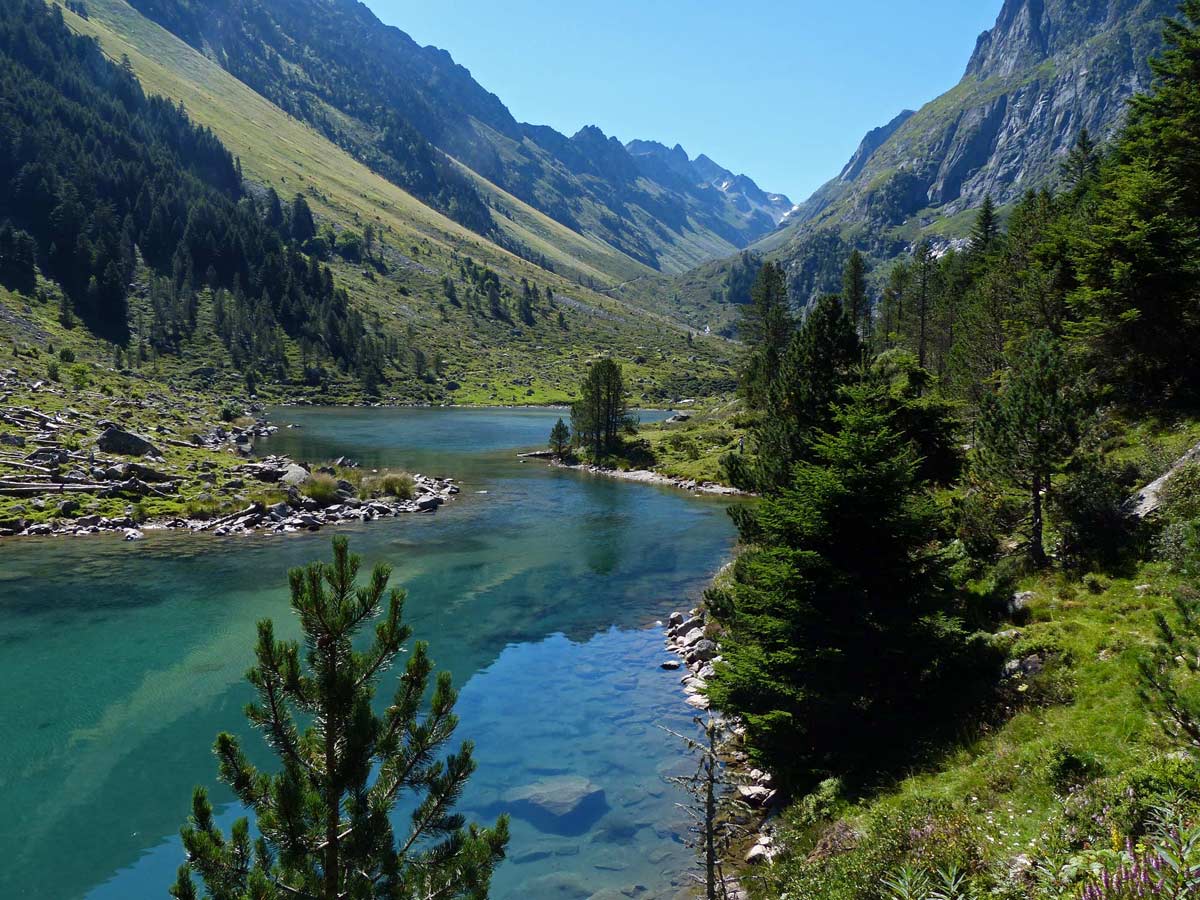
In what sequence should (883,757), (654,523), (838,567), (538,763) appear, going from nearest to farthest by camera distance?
1. (883,757)
2. (838,567)
3. (538,763)
4. (654,523)

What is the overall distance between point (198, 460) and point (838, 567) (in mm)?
60349

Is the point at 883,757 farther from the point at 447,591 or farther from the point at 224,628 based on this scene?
the point at 224,628

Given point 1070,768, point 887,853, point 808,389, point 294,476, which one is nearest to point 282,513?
point 294,476

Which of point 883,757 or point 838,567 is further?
point 838,567

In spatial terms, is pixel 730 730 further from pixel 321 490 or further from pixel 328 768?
pixel 321 490

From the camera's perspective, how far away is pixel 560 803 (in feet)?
64.3

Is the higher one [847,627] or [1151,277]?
[1151,277]

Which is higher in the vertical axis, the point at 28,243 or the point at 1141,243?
the point at 28,243

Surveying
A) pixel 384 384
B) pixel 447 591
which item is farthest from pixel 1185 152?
pixel 384 384

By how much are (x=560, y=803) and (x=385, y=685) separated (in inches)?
419

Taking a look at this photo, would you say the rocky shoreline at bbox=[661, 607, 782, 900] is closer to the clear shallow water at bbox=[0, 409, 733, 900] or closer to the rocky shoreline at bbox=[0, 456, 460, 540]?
the clear shallow water at bbox=[0, 409, 733, 900]

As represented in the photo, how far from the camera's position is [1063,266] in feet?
129

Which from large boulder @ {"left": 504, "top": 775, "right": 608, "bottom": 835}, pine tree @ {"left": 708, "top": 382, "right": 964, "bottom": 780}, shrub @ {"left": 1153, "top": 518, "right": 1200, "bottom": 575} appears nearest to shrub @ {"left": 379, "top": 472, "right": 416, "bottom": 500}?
large boulder @ {"left": 504, "top": 775, "right": 608, "bottom": 835}

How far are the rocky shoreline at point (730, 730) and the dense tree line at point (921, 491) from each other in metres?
1.32
